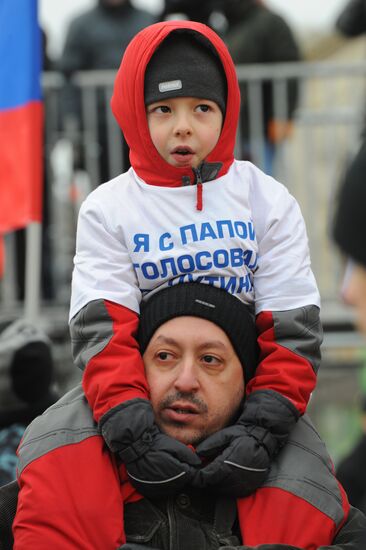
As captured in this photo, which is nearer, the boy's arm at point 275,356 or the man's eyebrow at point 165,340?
the boy's arm at point 275,356

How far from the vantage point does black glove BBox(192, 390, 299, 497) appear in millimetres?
3092

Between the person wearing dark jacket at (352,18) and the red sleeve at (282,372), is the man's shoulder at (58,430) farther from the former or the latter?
the person wearing dark jacket at (352,18)

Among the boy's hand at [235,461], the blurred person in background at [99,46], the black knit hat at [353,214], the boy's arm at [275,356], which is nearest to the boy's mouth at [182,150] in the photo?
the boy's arm at [275,356]

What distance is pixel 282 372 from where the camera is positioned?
10.6ft

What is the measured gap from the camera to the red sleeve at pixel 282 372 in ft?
10.5

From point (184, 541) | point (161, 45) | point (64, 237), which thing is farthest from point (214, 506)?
point (64, 237)

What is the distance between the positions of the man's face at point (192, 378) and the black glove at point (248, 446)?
0.07 metres

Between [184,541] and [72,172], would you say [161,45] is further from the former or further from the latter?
[72,172]

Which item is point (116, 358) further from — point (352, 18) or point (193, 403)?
point (352, 18)

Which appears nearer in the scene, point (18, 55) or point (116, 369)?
point (116, 369)

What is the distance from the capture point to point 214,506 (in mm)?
3219

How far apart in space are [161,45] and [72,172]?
463 centimetres

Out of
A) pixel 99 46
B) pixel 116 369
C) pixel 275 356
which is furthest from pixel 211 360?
pixel 99 46

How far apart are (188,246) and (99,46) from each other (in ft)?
15.6
